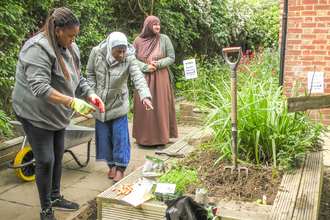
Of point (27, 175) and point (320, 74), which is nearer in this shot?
point (27, 175)

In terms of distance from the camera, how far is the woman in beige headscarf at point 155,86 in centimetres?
489

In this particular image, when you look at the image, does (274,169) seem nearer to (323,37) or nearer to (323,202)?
(323,202)

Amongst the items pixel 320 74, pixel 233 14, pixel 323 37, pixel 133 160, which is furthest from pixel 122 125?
pixel 233 14

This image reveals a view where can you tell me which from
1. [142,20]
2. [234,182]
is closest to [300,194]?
[234,182]

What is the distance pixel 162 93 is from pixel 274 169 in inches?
111

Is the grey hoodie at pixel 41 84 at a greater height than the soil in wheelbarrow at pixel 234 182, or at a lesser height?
greater

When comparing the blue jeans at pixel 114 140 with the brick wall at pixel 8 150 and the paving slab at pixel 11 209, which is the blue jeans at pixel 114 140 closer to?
the paving slab at pixel 11 209

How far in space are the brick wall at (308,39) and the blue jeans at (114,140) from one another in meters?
2.87

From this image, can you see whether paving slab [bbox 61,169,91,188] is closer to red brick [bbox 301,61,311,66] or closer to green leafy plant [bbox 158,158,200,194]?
green leafy plant [bbox 158,158,200,194]

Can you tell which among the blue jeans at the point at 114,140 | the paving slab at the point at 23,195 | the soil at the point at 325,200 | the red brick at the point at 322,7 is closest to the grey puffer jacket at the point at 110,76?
the blue jeans at the point at 114,140

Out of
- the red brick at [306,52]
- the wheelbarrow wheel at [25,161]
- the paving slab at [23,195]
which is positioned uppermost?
the red brick at [306,52]

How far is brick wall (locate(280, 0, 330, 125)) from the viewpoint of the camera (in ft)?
16.5

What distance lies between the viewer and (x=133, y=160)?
449cm

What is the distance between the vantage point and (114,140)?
3635 mm
